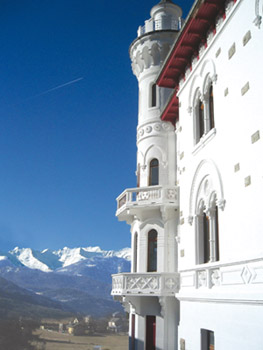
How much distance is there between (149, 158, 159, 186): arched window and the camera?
21.8 m

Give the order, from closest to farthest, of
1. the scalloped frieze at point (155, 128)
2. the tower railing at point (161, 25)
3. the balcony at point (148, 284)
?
the balcony at point (148, 284), the scalloped frieze at point (155, 128), the tower railing at point (161, 25)

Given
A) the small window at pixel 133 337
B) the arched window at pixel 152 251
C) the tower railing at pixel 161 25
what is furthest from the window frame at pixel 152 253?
the tower railing at pixel 161 25

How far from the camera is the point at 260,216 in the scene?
9852 millimetres

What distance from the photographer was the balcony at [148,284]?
17344 mm

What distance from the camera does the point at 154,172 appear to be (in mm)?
21938

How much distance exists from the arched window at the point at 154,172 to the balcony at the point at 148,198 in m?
1.82

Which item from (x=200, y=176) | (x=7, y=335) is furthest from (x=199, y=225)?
(x=7, y=335)

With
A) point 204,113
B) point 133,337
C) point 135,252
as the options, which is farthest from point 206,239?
point 133,337

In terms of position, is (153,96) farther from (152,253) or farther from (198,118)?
(152,253)

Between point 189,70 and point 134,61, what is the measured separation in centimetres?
880

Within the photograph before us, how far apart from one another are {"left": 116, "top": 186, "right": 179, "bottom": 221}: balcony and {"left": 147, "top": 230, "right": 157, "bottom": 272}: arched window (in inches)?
56.6

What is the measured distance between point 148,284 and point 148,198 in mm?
4357

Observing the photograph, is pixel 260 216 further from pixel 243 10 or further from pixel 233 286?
pixel 243 10

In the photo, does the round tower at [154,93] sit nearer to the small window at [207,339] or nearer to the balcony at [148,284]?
the balcony at [148,284]
